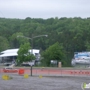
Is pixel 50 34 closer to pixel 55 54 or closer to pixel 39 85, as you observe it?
pixel 55 54

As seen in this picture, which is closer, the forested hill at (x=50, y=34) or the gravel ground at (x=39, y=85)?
the gravel ground at (x=39, y=85)

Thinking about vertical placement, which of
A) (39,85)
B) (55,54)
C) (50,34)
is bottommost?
(39,85)

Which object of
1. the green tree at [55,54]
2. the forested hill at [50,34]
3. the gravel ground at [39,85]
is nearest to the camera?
the gravel ground at [39,85]

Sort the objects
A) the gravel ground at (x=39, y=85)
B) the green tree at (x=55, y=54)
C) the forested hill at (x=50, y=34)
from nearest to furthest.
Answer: the gravel ground at (x=39, y=85), the green tree at (x=55, y=54), the forested hill at (x=50, y=34)

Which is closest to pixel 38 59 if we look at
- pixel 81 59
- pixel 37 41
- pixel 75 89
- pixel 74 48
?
pixel 81 59

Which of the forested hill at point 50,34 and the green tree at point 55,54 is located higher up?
the forested hill at point 50,34

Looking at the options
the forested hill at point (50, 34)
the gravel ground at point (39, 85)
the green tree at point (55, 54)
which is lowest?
the gravel ground at point (39, 85)

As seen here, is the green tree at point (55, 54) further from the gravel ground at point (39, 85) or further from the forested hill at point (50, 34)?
the forested hill at point (50, 34)

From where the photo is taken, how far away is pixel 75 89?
33.0 m

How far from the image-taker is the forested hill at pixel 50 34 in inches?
4747

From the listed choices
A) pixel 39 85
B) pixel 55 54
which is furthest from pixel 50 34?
Answer: pixel 39 85

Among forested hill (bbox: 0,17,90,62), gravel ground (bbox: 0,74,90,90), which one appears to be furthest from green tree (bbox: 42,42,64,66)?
forested hill (bbox: 0,17,90,62)

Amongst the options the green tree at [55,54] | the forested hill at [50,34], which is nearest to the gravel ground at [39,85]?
the green tree at [55,54]

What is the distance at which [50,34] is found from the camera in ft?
452
